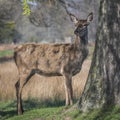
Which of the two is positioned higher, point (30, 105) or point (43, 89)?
point (43, 89)

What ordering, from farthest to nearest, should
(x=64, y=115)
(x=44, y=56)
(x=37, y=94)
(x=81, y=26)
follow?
(x=37, y=94)
(x=44, y=56)
(x=81, y=26)
(x=64, y=115)

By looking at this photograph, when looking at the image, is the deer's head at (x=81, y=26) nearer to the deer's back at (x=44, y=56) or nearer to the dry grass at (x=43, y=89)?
the deer's back at (x=44, y=56)

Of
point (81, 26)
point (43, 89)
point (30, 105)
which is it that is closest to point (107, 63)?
point (81, 26)

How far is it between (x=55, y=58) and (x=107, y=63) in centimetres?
304

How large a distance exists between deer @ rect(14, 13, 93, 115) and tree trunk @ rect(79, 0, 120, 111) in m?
2.34

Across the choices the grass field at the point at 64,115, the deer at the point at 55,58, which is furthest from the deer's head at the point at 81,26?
the grass field at the point at 64,115

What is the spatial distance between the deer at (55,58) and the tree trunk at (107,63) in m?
2.34

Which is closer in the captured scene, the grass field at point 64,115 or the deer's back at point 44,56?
the grass field at point 64,115

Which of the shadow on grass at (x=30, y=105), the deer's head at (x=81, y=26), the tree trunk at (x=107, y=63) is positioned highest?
the deer's head at (x=81, y=26)

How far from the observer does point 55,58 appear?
11484 millimetres

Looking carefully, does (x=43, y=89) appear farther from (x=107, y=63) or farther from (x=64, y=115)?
(x=107, y=63)

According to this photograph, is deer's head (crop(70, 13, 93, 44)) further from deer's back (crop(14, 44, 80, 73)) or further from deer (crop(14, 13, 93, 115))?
deer's back (crop(14, 44, 80, 73))

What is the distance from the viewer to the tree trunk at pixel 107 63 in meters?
8.57

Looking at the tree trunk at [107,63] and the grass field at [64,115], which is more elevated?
the tree trunk at [107,63]
